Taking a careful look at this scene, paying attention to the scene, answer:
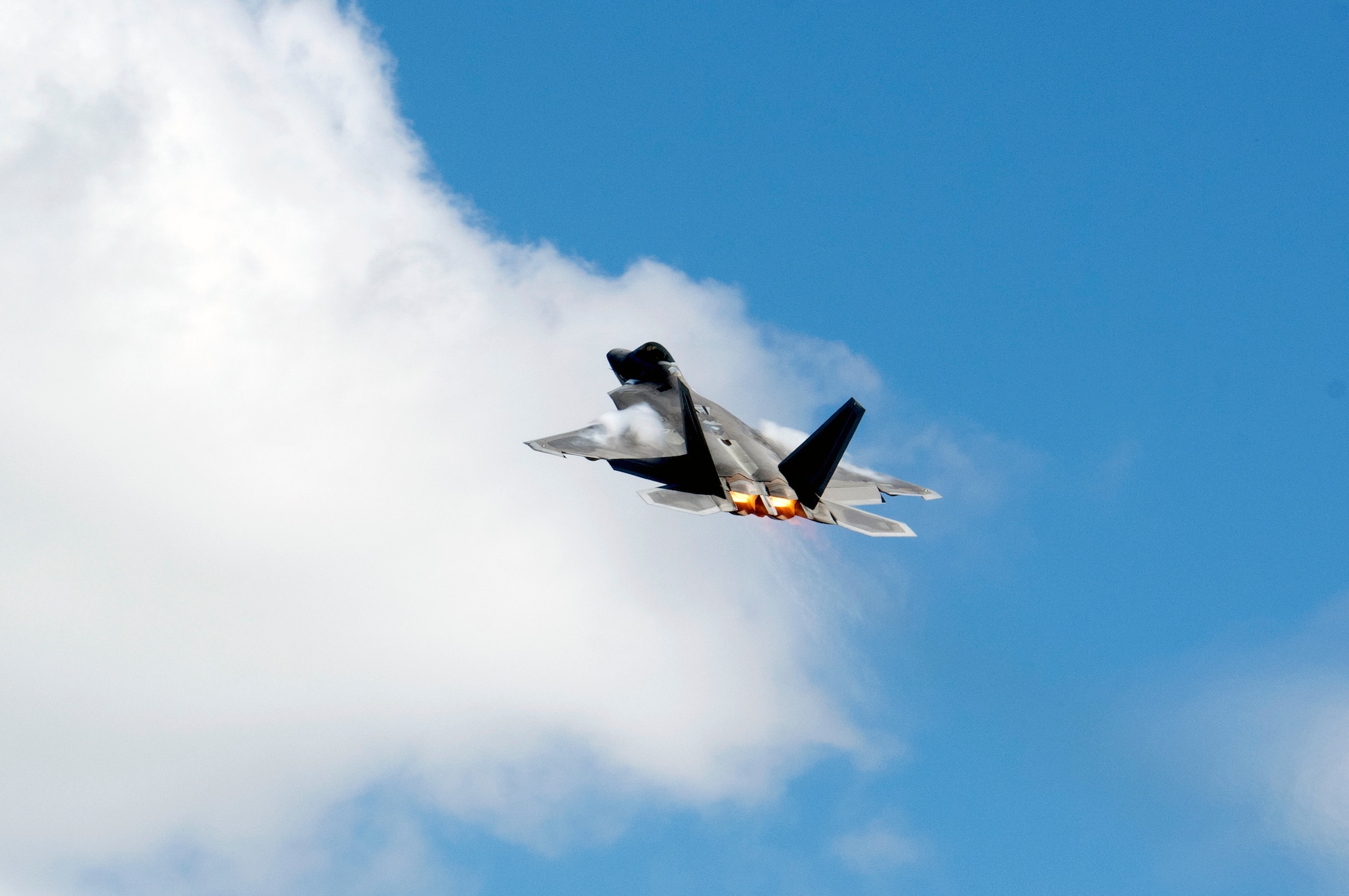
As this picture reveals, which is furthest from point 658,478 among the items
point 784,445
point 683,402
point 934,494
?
point 934,494

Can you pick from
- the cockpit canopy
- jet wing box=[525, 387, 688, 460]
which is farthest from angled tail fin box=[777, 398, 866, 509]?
the cockpit canopy

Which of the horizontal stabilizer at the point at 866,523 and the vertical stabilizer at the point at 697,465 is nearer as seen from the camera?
the vertical stabilizer at the point at 697,465

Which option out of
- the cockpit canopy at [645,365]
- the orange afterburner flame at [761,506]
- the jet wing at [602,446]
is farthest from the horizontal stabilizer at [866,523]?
the cockpit canopy at [645,365]

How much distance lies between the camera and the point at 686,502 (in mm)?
49531

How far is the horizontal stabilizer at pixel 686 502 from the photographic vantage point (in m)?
48.8

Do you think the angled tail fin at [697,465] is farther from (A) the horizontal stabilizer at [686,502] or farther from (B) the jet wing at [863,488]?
(B) the jet wing at [863,488]

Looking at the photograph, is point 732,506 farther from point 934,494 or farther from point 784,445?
point 934,494

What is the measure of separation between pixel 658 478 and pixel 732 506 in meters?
3.21

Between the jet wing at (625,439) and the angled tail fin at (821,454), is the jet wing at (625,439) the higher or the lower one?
the higher one

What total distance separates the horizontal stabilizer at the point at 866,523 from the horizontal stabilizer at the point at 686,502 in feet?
15.3

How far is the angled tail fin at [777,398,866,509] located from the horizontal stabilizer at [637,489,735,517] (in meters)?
3.10

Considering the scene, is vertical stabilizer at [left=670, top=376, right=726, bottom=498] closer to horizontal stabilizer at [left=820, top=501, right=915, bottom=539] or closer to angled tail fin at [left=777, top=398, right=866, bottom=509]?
angled tail fin at [left=777, top=398, right=866, bottom=509]

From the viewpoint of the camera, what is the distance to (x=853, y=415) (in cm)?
5162

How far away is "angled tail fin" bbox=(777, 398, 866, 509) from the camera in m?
51.4
